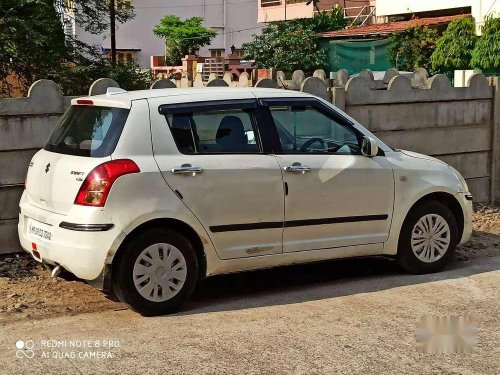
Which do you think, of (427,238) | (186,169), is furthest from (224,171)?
(427,238)

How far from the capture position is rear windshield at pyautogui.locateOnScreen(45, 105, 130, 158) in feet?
19.8

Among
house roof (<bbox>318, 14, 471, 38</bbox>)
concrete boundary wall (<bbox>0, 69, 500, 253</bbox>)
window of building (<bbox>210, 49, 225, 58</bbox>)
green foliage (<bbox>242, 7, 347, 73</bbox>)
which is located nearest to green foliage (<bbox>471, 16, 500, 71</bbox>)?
house roof (<bbox>318, 14, 471, 38</bbox>)

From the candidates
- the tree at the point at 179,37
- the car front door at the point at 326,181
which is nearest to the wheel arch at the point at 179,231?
the car front door at the point at 326,181

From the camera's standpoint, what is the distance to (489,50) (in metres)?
25.8

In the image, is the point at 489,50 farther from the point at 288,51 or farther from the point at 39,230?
the point at 39,230

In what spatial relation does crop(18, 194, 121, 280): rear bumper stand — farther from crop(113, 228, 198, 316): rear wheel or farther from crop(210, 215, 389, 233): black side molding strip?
crop(210, 215, 389, 233): black side molding strip

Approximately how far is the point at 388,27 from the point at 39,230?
2977 centimetres

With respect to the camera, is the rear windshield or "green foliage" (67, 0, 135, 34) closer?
the rear windshield

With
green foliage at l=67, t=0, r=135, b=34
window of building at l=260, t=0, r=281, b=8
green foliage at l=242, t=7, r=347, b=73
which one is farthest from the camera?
window of building at l=260, t=0, r=281, b=8

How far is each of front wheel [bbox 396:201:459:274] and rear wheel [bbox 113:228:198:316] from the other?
2.12 m

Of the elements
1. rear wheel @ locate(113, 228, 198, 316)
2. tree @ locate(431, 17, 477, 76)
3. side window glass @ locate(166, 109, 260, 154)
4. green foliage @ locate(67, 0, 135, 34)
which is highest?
tree @ locate(431, 17, 477, 76)

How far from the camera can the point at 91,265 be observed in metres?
5.88

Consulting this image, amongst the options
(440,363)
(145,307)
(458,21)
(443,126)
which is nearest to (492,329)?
(440,363)

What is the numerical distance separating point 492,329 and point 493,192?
17.1 feet
